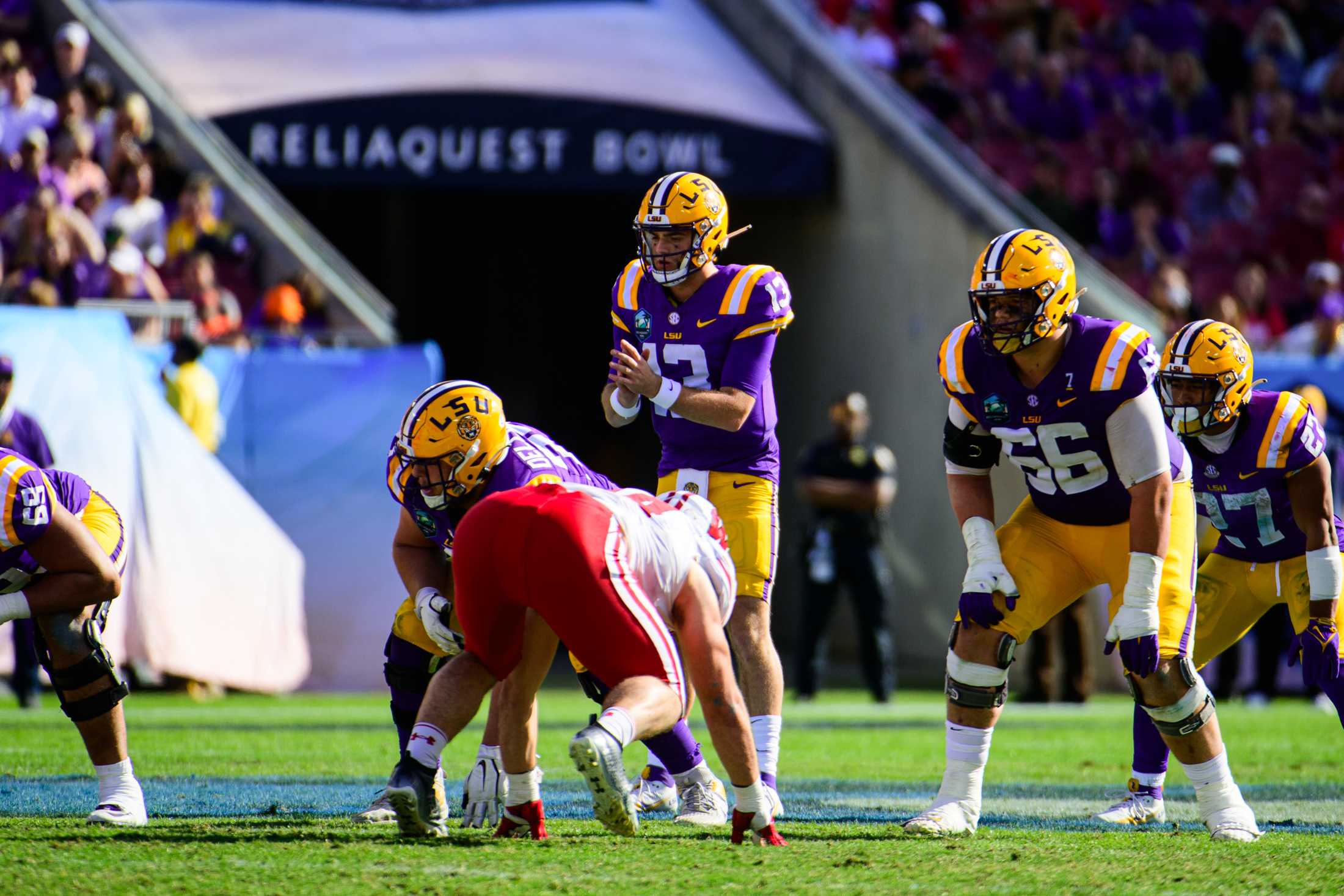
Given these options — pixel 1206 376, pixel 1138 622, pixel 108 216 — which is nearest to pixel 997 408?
pixel 1138 622

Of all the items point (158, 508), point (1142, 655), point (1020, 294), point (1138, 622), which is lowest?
point (158, 508)

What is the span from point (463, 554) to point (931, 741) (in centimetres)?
499

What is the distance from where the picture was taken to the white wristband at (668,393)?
610 cm

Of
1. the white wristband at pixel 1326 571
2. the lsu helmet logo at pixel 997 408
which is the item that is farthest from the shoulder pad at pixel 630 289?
the white wristband at pixel 1326 571

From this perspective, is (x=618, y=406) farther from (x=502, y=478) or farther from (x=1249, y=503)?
(x=1249, y=503)

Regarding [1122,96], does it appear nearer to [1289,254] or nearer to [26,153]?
[1289,254]

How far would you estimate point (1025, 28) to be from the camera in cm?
1903

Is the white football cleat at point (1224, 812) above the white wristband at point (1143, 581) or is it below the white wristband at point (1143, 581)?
below

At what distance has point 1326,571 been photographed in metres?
6.27

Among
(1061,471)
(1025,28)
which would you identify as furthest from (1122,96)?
(1061,471)

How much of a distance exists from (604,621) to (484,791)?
46.1 inches

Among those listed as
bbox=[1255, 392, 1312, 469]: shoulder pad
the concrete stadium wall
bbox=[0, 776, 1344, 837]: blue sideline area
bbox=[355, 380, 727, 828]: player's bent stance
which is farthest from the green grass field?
the concrete stadium wall

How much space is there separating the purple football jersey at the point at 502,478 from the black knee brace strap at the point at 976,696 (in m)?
1.31

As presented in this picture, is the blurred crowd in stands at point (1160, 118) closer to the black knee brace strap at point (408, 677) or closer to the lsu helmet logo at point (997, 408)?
the lsu helmet logo at point (997, 408)
